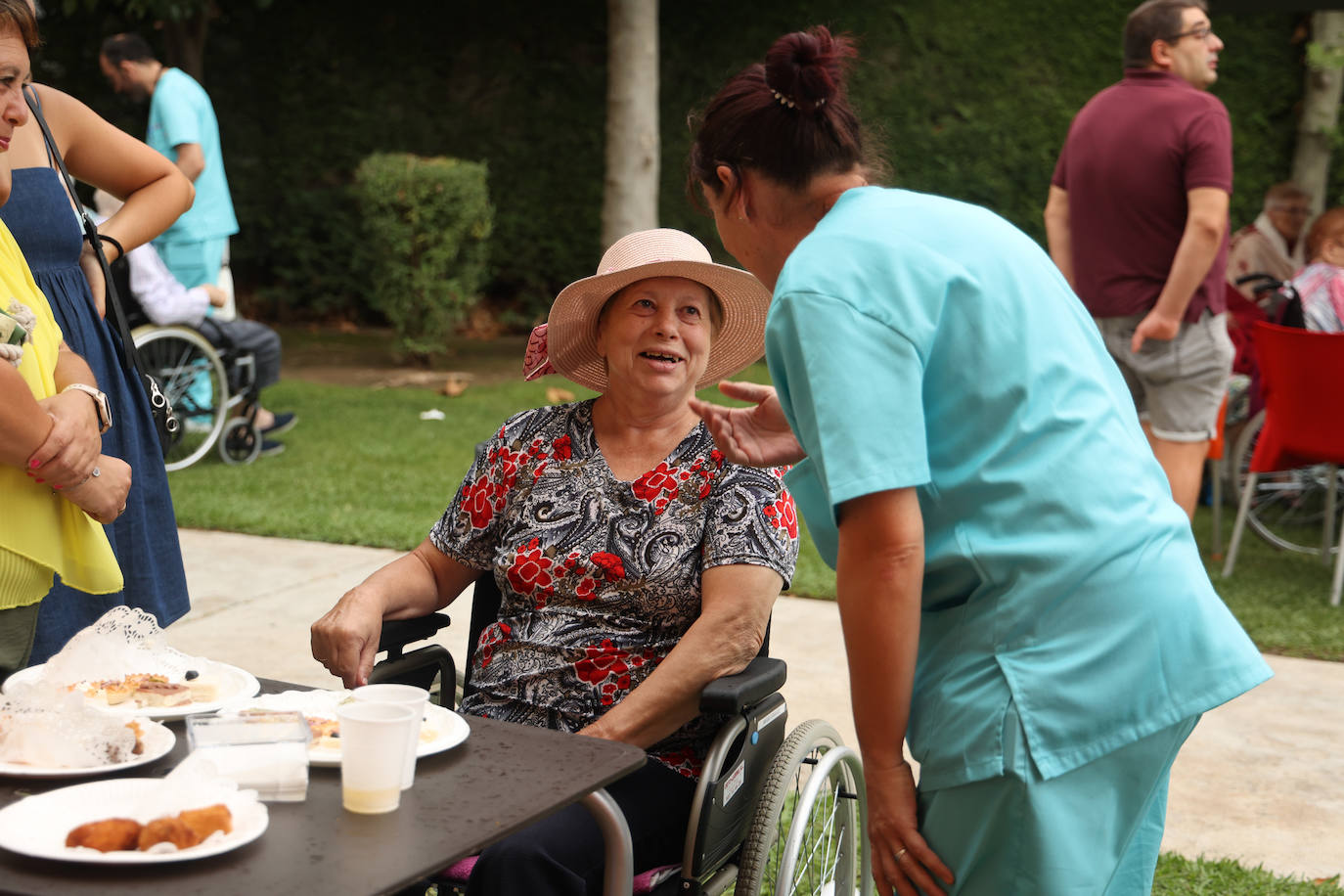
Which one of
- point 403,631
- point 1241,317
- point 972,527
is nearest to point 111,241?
point 403,631

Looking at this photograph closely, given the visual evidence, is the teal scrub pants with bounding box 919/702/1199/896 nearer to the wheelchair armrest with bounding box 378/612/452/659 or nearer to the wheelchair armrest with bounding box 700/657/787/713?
the wheelchair armrest with bounding box 700/657/787/713

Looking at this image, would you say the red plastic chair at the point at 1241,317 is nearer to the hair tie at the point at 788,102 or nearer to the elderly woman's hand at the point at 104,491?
the hair tie at the point at 788,102

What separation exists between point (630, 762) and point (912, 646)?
394 millimetres

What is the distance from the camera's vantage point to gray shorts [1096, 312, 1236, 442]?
4895 mm

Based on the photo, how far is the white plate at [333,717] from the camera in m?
1.65

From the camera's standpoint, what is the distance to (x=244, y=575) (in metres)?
5.20

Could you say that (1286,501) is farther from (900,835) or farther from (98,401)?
(98,401)

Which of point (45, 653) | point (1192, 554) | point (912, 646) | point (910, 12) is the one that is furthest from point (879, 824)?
point (910, 12)


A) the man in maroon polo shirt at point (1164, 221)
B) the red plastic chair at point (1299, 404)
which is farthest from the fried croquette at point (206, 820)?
the red plastic chair at point (1299, 404)

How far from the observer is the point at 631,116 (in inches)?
395

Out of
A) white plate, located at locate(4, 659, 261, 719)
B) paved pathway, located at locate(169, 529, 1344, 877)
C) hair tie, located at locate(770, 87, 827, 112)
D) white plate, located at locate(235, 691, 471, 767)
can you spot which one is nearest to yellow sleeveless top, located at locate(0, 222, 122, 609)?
white plate, located at locate(4, 659, 261, 719)

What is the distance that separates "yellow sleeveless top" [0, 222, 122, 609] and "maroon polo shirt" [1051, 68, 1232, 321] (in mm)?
3716

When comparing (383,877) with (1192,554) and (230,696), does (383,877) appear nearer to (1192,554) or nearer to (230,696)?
(230,696)

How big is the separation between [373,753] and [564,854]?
638 mm
